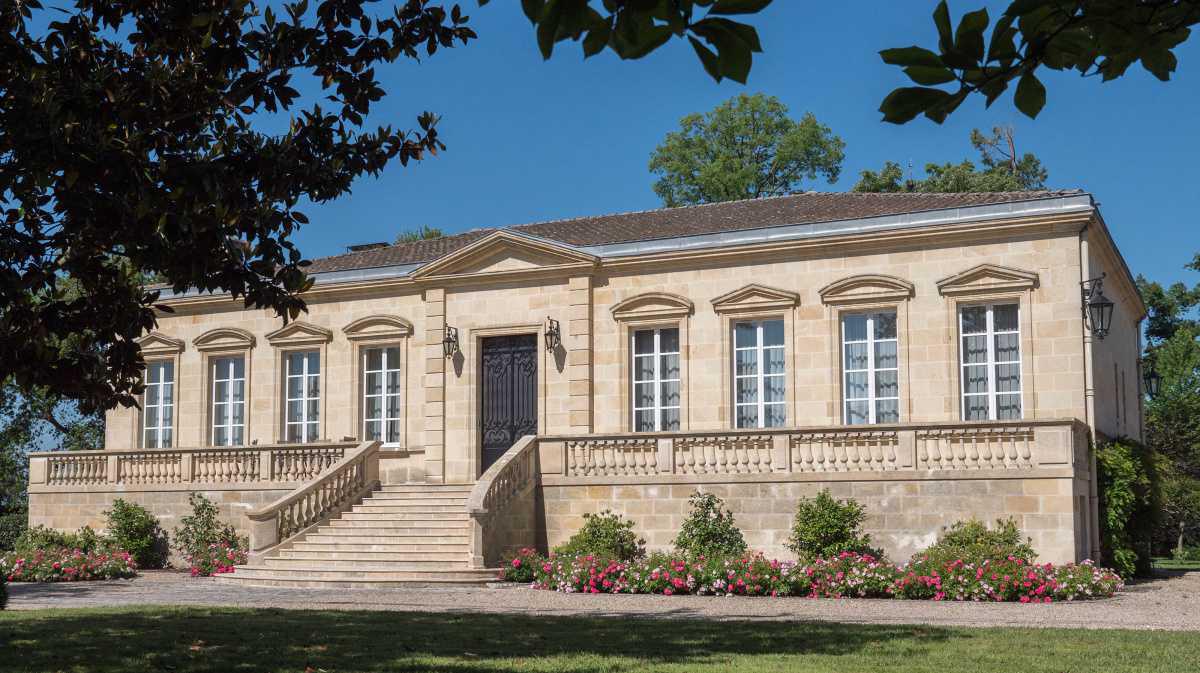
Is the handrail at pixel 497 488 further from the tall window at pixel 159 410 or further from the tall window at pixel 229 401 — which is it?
the tall window at pixel 159 410

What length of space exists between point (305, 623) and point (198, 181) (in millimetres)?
5602

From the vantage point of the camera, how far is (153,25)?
1063 centimetres

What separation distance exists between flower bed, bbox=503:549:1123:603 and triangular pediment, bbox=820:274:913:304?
191 inches

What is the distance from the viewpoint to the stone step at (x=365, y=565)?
1991 cm

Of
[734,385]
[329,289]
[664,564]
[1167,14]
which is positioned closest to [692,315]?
[734,385]

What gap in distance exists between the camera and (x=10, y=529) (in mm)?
31516

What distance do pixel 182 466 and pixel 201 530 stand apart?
1.59 meters

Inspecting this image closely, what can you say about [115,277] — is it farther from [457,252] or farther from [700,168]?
[700,168]

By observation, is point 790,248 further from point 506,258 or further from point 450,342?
point 450,342

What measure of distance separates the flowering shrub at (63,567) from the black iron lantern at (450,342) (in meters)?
6.84

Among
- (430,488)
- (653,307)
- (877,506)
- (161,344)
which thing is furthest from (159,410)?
(877,506)

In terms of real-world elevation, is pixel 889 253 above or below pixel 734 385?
above

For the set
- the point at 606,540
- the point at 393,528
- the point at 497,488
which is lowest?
the point at 606,540

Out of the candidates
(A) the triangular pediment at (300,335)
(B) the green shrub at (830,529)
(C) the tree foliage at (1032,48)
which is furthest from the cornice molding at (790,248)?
(C) the tree foliage at (1032,48)
